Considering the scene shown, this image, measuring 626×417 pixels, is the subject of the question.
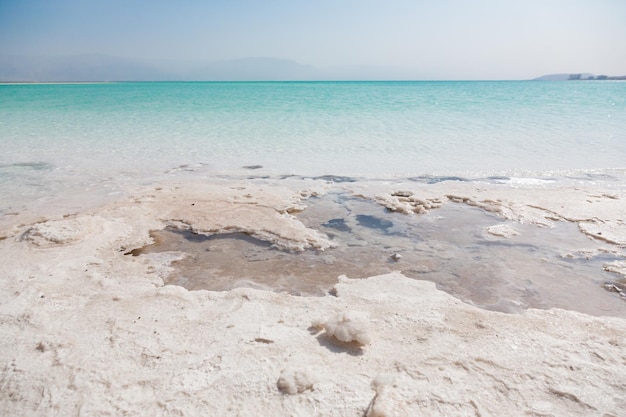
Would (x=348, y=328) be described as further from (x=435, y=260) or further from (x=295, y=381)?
(x=435, y=260)

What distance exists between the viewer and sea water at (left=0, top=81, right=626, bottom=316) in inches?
139

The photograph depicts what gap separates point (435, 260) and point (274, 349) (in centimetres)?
207

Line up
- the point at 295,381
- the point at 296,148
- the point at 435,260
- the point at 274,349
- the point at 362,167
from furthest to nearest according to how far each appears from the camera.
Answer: the point at 296,148, the point at 362,167, the point at 435,260, the point at 274,349, the point at 295,381

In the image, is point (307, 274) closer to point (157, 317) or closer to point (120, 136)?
point (157, 317)

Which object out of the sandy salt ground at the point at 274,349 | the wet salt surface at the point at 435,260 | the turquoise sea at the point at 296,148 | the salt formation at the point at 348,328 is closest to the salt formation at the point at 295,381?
the sandy salt ground at the point at 274,349

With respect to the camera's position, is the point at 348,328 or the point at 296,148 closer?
the point at 348,328

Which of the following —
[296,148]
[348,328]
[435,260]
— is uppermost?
[296,148]

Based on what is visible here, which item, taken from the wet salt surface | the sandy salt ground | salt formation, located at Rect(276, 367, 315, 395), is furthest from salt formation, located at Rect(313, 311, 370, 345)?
the wet salt surface

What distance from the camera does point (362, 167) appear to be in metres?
7.90

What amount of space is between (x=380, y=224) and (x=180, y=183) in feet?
12.2

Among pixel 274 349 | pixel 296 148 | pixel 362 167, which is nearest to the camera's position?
pixel 274 349

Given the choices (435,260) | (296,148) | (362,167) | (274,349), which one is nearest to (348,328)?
(274,349)

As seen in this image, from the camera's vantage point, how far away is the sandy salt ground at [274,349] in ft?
6.56

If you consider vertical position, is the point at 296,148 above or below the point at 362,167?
above
